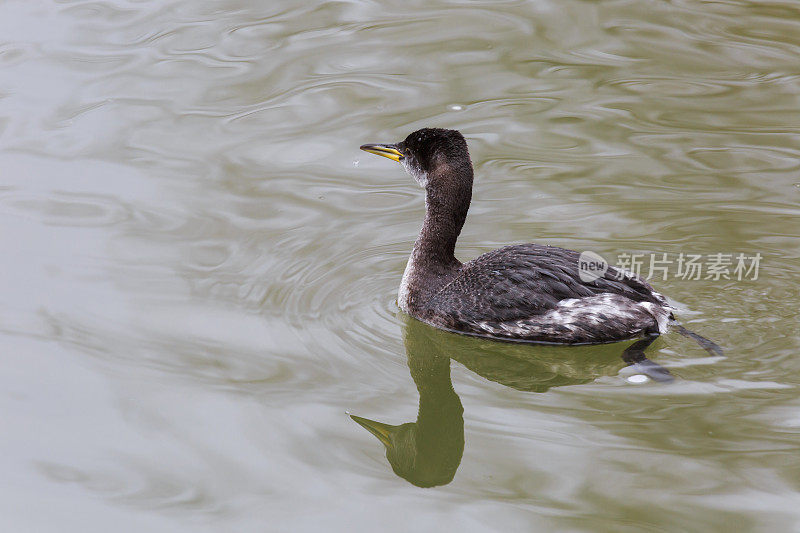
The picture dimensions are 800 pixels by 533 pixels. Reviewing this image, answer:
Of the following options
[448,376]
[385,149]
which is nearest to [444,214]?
[385,149]

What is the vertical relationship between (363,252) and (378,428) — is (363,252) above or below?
above

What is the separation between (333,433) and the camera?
5305 mm

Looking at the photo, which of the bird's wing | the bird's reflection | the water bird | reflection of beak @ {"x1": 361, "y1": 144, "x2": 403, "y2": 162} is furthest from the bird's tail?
reflection of beak @ {"x1": 361, "y1": 144, "x2": 403, "y2": 162}

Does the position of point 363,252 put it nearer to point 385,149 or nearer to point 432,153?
point 385,149

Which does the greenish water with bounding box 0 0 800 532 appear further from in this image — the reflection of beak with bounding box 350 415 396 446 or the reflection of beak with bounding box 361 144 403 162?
the reflection of beak with bounding box 361 144 403 162

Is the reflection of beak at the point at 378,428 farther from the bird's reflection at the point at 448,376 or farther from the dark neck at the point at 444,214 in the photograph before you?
the dark neck at the point at 444,214

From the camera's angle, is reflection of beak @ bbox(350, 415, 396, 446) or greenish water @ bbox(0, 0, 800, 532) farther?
reflection of beak @ bbox(350, 415, 396, 446)

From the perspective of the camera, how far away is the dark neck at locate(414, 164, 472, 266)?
6.41 metres

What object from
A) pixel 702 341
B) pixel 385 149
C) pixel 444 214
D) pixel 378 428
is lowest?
pixel 378 428

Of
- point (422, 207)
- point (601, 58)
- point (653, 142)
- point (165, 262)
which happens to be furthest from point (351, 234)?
point (601, 58)

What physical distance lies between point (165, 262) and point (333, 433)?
7.20 ft

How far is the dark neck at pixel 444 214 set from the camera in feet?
21.0

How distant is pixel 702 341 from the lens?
5898 millimetres

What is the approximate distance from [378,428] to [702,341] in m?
1.86
